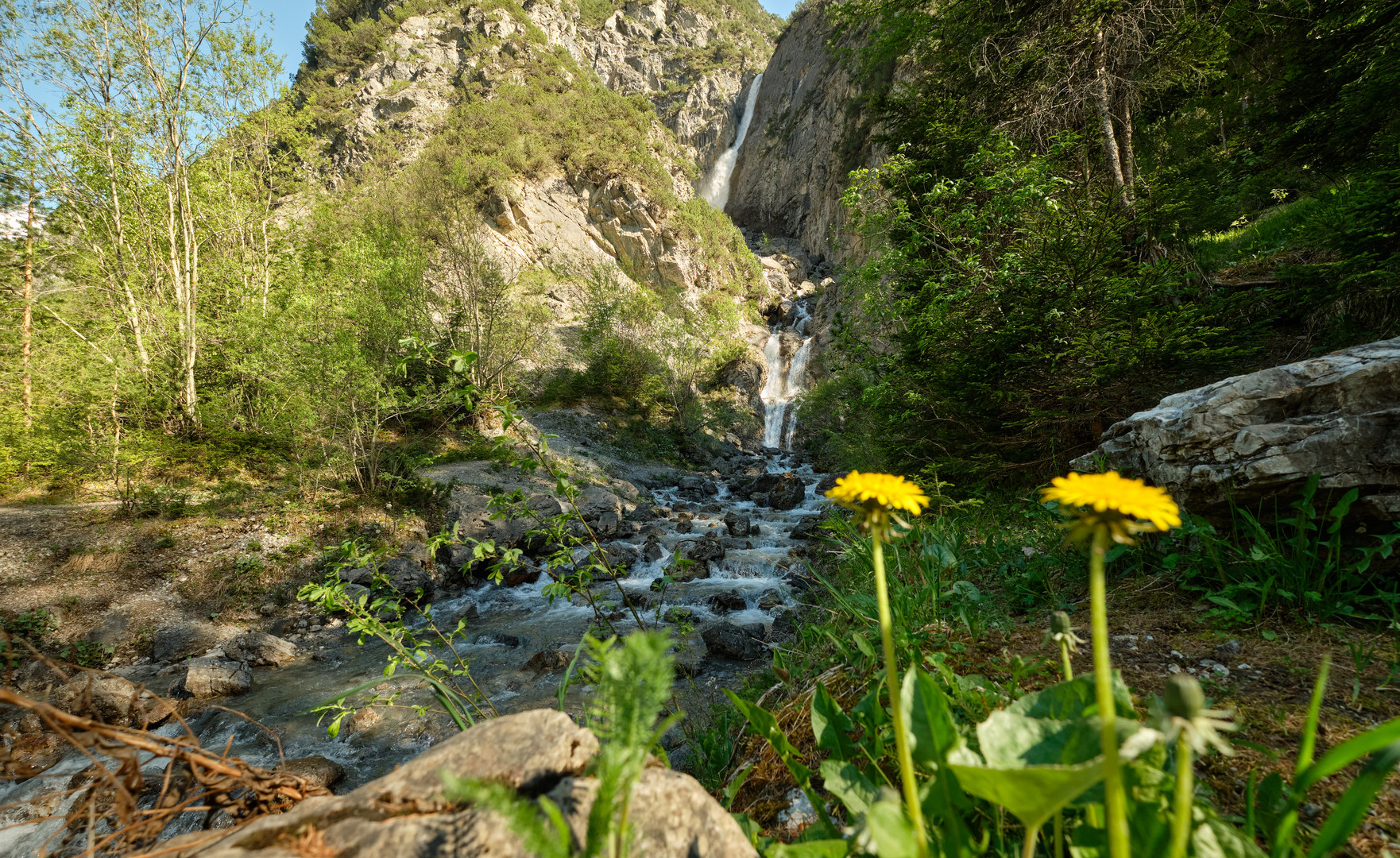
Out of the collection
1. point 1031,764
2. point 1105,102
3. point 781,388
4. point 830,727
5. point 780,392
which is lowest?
point 830,727

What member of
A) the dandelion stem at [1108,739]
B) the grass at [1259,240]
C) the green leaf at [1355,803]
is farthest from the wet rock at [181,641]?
the grass at [1259,240]

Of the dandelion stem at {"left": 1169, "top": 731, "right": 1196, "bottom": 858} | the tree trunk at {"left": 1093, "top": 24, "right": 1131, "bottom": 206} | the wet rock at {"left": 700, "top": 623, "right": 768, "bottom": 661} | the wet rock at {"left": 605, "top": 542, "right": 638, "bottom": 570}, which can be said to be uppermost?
the tree trunk at {"left": 1093, "top": 24, "right": 1131, "bottom": 206}

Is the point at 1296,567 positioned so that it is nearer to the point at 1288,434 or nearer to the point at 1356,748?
the point at 1288,434

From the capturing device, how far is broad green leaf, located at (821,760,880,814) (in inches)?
40.7

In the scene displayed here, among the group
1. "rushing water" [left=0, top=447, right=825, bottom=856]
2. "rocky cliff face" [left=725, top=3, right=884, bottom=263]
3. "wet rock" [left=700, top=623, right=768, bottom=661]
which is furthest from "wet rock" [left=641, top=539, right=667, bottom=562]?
"rocky cliff face" [left=725, top=3, right=884, bottom=263]

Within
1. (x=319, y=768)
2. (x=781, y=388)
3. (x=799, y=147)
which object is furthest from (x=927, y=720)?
(x=799, y=147)

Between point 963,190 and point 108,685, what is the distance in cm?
1059

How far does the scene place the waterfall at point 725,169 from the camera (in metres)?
54.0

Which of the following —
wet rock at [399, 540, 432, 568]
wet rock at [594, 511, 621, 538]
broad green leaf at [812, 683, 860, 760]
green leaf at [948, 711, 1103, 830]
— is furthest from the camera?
wet rock at [594, 511, 621, 538]

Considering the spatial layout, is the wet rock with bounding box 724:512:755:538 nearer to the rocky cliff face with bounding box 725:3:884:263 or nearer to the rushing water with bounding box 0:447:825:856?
A: the rushing water with bounding box 0:447:825:856

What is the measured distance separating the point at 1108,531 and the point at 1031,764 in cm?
47

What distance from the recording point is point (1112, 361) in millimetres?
3736

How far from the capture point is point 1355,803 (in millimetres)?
729

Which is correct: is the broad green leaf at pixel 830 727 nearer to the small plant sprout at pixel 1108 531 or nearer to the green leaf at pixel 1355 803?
the small plant sprout at pixel 1108 531
